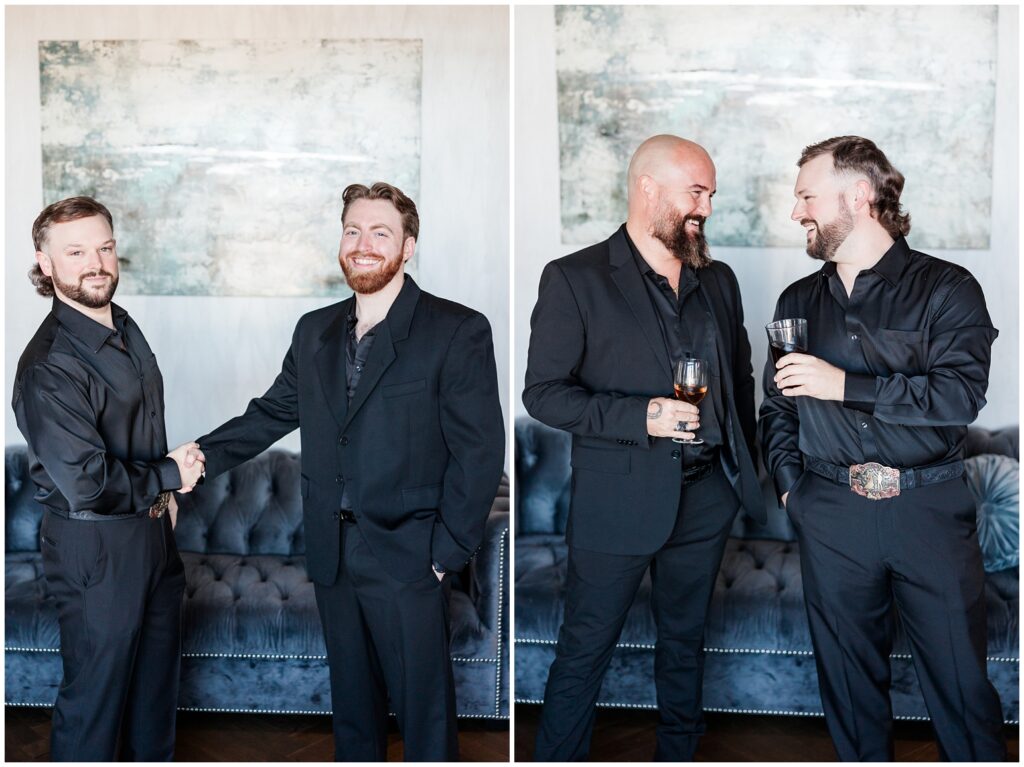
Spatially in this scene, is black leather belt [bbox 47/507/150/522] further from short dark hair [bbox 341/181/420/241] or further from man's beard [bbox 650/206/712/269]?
man's beard [bbox 650/206/712/269]

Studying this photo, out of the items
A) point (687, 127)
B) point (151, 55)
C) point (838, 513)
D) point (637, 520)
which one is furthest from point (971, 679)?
point (151, 55)

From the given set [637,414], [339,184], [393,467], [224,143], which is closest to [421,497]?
[393,467]

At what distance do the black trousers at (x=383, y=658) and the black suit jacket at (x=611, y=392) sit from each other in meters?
0.54

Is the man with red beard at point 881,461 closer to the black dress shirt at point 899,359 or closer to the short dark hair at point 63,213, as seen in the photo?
the black dress shirt at point 899,359

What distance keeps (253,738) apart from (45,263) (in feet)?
5.79

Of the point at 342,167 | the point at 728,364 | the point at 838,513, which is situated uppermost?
the point at 342,167

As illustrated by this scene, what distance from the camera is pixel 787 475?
3.03 metres

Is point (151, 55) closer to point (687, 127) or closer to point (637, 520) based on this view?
point (687, 127)

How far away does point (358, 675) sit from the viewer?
295 cm

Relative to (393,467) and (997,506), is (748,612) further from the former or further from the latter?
(393,467)

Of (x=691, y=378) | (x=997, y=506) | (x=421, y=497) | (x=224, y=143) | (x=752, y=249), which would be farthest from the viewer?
(x=752, y=249)

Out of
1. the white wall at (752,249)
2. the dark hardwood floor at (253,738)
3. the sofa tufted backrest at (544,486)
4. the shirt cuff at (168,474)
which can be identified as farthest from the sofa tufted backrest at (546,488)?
the shirt cuff at (168,474)

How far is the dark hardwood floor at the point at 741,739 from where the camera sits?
3303mm

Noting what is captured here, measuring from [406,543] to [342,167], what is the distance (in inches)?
70.1
